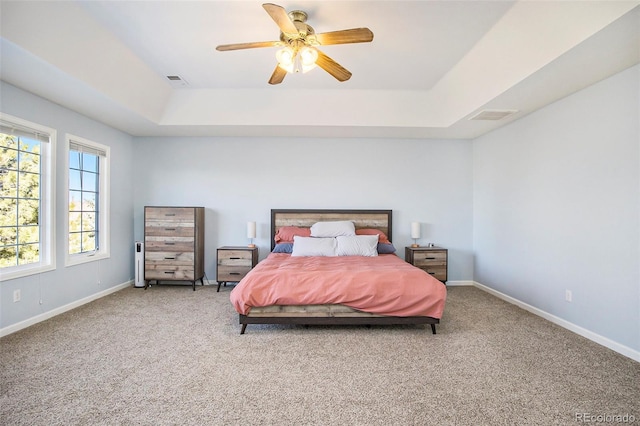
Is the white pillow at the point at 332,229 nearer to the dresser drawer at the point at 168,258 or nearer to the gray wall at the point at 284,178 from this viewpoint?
the gray wall at the point at 284,178

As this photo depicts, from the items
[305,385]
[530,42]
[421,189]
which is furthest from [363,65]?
[305,385]

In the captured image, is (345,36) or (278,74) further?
(278,74)

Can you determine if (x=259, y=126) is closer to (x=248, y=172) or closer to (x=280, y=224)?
(x=248, y=172)

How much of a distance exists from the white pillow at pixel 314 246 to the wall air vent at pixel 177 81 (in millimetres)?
2568

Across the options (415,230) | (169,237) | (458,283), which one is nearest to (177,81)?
(169,237)

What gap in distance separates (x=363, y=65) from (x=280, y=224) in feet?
8.66

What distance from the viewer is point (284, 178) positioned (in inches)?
194

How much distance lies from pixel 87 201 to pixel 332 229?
3.48 meters

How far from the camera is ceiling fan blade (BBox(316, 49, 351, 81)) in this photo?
2.49 m

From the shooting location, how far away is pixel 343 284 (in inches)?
113

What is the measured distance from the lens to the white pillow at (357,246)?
409cm

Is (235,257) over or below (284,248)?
below

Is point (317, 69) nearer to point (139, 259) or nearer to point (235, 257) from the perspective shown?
point (235, 257)

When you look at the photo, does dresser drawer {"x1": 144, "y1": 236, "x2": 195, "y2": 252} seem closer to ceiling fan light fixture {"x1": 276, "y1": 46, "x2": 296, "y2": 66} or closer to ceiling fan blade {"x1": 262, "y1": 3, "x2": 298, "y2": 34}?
ceiling fan light fixture {"x1": 276, "y1": 46, "x2": 296, "y2": 66}
